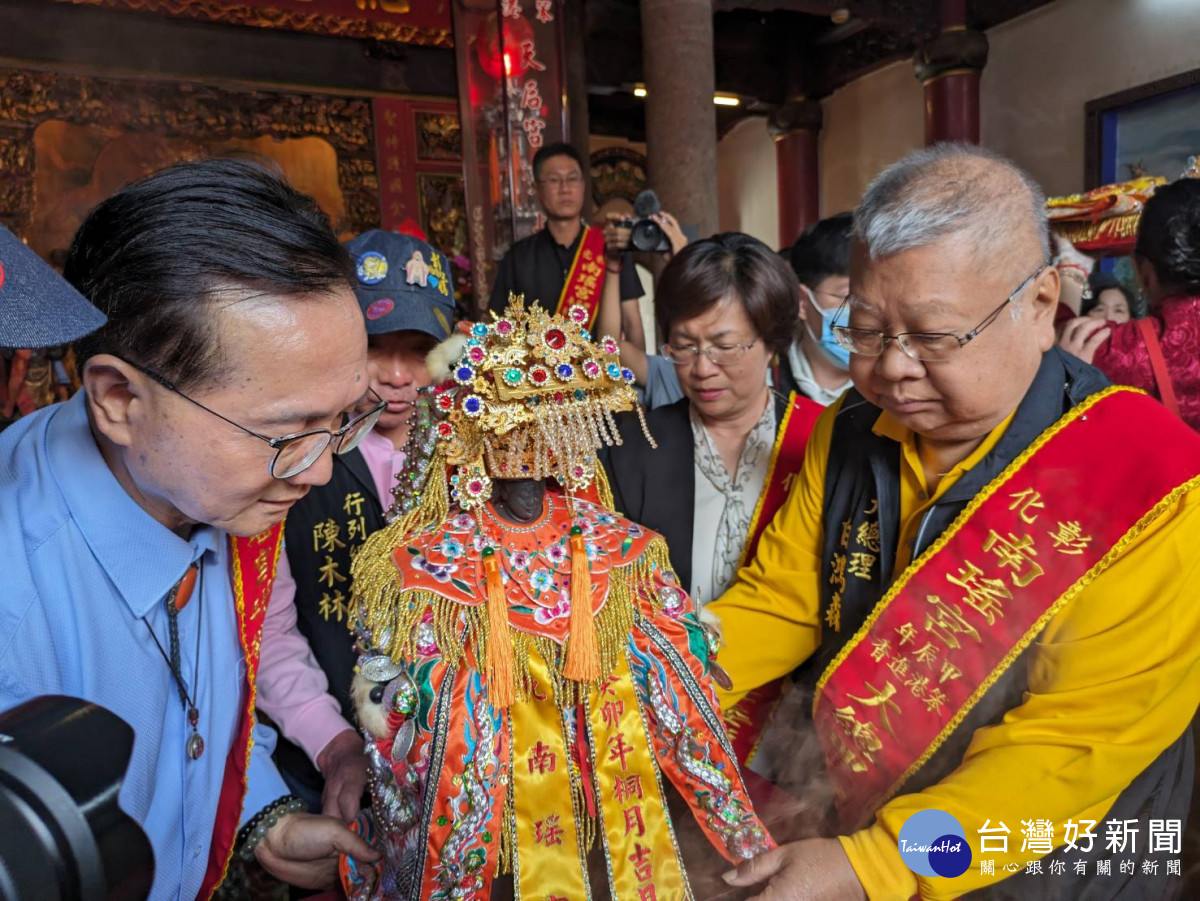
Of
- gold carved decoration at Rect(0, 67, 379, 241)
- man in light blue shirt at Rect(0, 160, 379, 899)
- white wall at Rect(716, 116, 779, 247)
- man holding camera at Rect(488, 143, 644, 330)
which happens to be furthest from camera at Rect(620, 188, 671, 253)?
white wall at Rect(716, 116, 779, 247)

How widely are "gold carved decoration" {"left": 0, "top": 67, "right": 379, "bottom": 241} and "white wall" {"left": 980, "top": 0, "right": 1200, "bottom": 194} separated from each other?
699cm

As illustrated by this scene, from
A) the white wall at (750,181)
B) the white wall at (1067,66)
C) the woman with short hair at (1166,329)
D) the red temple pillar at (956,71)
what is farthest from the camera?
the white wall at (750,181)

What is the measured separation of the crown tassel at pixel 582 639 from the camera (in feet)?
5.34

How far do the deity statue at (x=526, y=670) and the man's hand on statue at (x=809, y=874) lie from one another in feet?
0.65

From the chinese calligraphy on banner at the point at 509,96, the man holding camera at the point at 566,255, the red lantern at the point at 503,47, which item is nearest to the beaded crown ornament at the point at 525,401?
the man holding camera at the point at 566,255

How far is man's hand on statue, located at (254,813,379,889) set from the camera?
5.13 ft

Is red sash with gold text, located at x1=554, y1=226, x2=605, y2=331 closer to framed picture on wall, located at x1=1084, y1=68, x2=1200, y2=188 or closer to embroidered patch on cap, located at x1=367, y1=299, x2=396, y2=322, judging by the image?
embroidered patch on cap, located at x1=367, y1=299, x2=396, y2=322

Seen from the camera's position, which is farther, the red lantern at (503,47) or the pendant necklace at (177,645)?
the red lantern at (503,47)

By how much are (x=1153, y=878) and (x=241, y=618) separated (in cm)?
186

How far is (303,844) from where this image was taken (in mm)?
1576

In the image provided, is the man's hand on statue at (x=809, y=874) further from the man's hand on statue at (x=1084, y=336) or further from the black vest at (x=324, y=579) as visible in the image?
the man's hand on statue at (x=1084, y=336)

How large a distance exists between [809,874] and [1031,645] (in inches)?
23.8

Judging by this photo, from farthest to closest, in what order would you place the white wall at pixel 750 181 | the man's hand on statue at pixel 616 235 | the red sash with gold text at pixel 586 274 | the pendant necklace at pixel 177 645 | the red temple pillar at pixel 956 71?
the white wall at pixel 750 181, the red temple pillar at pixel 956 71, the red sash with gold text at pixel 586 274, the man's hand on statue at pixel 616 235, the pendant necklace at pixel 177 645

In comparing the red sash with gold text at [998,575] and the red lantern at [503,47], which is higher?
the red lantern at [503,47]
